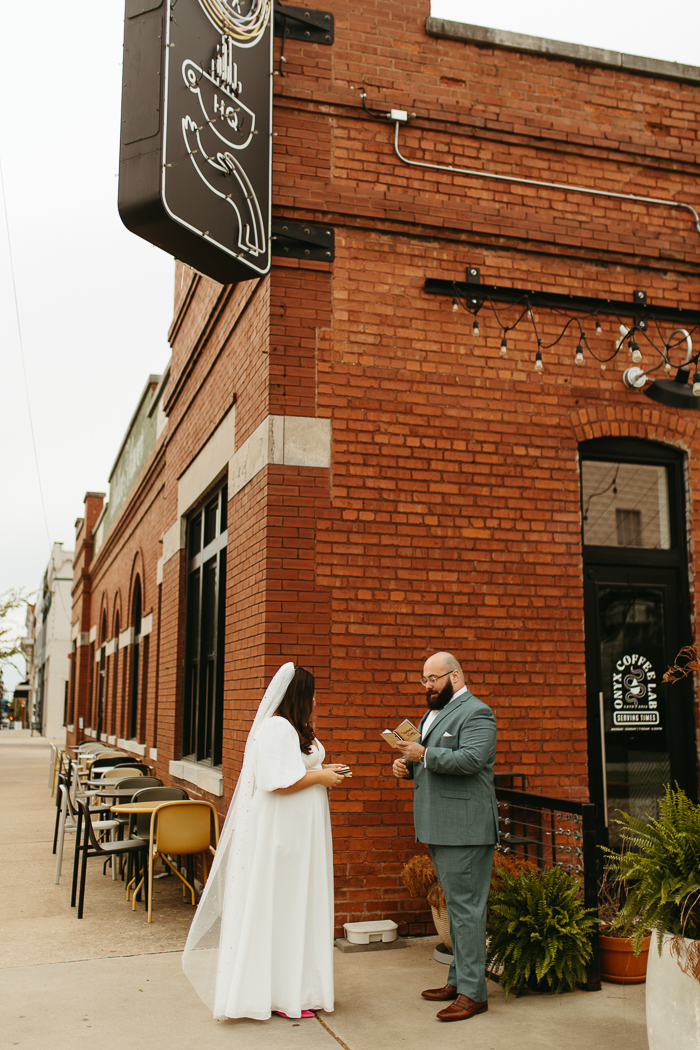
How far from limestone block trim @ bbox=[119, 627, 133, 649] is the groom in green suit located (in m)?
13.8

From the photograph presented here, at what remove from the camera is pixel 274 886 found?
498cm

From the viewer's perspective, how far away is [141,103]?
21.1ft

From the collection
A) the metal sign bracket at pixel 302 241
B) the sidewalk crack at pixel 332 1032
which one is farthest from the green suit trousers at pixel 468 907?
the metal sign bracket at pixel 302 241

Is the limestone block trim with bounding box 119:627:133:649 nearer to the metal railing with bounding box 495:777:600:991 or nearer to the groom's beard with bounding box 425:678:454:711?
the metal railing with bounding box 495:777:600:991

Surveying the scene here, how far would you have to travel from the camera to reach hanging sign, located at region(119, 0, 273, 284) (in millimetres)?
6227

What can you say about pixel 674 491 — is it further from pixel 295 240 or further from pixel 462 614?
pixel 295 240

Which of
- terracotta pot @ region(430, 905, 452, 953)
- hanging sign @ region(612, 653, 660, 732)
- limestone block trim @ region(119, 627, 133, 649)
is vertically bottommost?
terracotta pot @ region(430, 905, 452, 953)

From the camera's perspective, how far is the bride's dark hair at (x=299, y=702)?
518 centimetres

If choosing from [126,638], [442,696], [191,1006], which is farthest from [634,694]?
[126,638]

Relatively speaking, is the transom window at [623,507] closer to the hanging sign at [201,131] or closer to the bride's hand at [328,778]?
the hanging sign at [201,131]

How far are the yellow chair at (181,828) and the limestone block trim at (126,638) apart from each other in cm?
1103

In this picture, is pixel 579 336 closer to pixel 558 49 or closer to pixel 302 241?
pixel 302 241

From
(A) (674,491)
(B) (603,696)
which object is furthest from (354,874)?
(A) (674,491)

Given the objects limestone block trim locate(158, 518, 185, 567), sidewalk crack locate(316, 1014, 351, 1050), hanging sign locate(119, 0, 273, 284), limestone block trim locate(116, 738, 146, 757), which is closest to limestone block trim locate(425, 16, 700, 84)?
hanging sign locate(119, 0, 273, 284)
